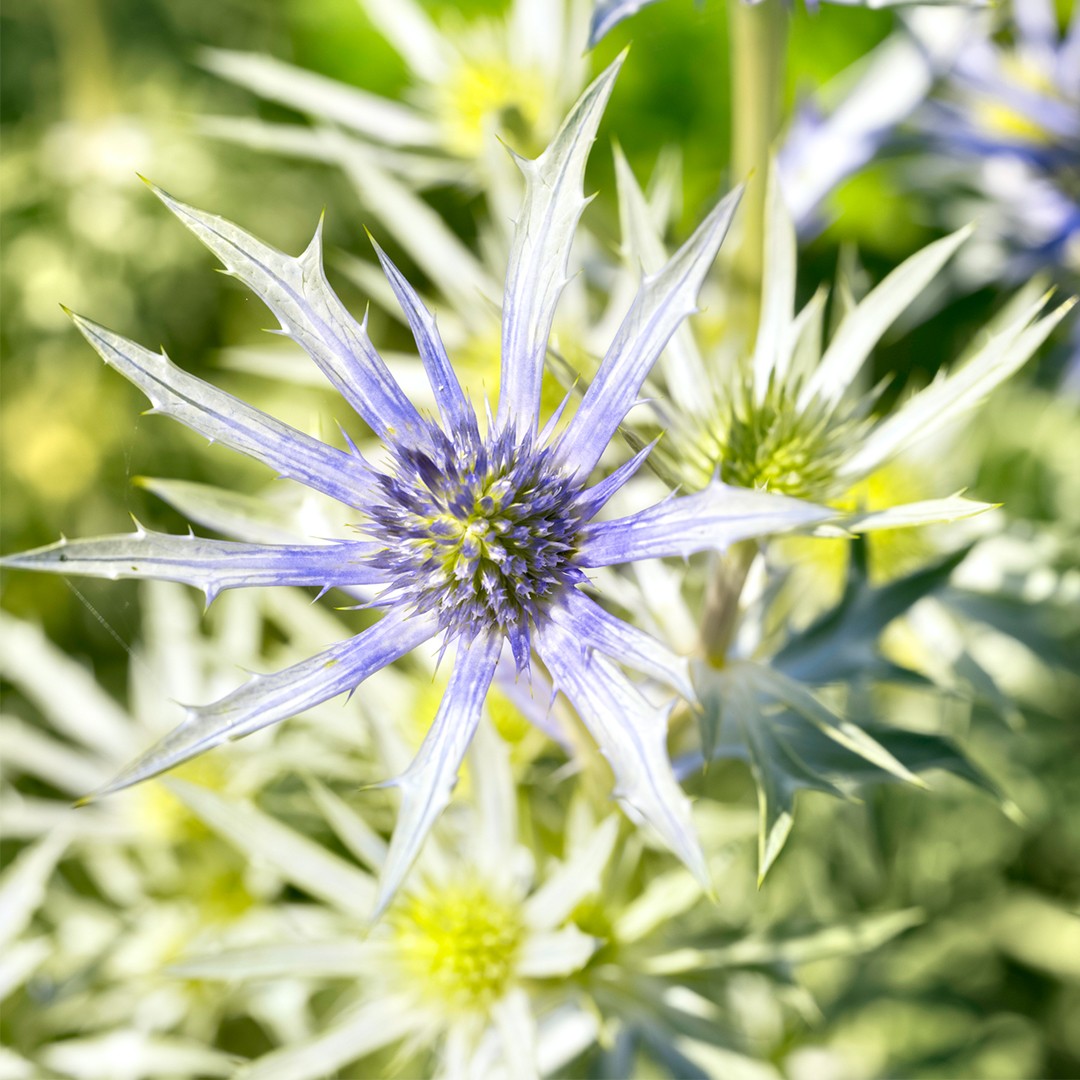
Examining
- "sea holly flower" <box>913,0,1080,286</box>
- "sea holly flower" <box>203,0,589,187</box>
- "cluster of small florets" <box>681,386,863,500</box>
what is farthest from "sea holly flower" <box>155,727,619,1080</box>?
A: "sea holly flower" <box>913,0,1080,286</box>

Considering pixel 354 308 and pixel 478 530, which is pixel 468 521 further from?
pixel 354 308

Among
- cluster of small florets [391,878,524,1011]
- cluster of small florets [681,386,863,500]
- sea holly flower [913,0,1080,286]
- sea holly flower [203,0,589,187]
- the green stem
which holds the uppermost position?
sea holly flower [203,0,589,187]

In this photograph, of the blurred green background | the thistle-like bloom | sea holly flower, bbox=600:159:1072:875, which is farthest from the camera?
the blurred green background

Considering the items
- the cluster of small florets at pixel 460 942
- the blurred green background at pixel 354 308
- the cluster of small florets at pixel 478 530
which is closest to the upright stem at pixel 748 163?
the cluster of small florets at pixel 478 530

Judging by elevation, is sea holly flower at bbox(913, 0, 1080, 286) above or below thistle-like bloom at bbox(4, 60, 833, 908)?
above

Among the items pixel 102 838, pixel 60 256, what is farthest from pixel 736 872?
pixel 60 256

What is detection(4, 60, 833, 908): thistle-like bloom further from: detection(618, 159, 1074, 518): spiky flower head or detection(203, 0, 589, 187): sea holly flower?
detection(203, 0, 589, 187): sea holly flower
